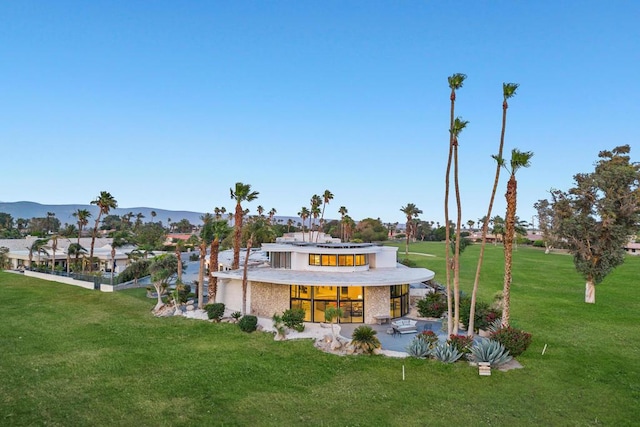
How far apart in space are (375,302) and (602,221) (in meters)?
20.1

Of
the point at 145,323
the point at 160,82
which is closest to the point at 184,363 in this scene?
the point at 145,323

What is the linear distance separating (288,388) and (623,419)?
11205 millimetres

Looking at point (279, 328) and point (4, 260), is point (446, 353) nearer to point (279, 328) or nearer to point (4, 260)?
point (279, 328)

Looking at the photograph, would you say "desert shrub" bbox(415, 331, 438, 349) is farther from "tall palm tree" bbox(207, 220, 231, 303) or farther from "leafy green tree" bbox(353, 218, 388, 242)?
"leafy green tree" bbox(353, 218, 388, 242)

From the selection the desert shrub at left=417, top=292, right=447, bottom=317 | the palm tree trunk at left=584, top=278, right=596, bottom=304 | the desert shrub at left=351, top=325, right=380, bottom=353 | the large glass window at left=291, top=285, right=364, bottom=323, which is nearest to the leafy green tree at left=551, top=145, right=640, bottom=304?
the palm tree trunk at left=584, top=278, right=596, bottom=304

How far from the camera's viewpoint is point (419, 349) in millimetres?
17453

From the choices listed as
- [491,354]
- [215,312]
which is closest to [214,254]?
[215,312]

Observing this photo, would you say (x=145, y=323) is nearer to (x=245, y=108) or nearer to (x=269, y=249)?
(x=269, y=249)

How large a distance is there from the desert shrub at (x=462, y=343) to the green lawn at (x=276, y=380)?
83 centimetres

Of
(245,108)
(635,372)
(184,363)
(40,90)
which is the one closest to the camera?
(635,372)

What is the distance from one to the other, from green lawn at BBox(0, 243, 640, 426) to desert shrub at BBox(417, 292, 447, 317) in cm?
493

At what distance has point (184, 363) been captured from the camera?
1745 cm

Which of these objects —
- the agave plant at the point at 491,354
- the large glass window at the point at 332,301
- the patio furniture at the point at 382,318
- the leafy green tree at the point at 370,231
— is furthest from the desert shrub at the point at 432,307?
the leafy green tree at the point at 370,231

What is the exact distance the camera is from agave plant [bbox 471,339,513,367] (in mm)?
16188
